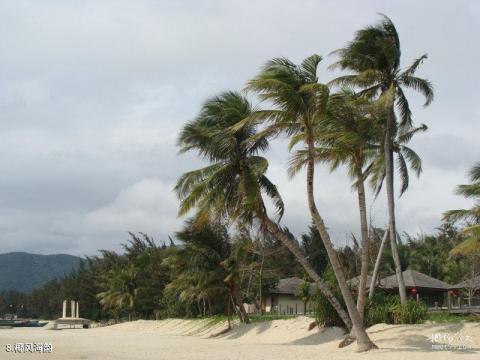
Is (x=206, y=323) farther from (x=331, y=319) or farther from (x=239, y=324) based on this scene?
(x=331, y=319)

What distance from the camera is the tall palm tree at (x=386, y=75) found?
2250 cm

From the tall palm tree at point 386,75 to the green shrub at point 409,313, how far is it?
0.84 meters

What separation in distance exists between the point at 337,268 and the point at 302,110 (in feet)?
16.3

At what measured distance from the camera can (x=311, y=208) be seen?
A: 18.4 meters

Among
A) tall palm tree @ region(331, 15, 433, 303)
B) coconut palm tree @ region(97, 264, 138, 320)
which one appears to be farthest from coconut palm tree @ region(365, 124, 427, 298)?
coconut palm tree @ region(97, 264, 138, 320)

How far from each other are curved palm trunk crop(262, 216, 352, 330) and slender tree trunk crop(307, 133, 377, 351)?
88cm

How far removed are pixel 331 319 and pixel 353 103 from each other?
8891mm

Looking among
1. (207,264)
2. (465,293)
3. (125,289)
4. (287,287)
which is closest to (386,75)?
(207,264)

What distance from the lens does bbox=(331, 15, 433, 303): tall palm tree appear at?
2250 cm

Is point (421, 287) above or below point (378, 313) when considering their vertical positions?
above

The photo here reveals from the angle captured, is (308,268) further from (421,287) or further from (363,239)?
(421,287)

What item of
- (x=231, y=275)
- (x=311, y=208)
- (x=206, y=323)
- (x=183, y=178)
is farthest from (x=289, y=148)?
(x=206, y=323)

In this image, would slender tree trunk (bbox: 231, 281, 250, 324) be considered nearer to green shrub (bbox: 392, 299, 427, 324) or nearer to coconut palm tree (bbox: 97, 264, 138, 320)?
green shrub (bbox: 392, 299, 427, 324)

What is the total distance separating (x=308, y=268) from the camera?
1916 centimetres
